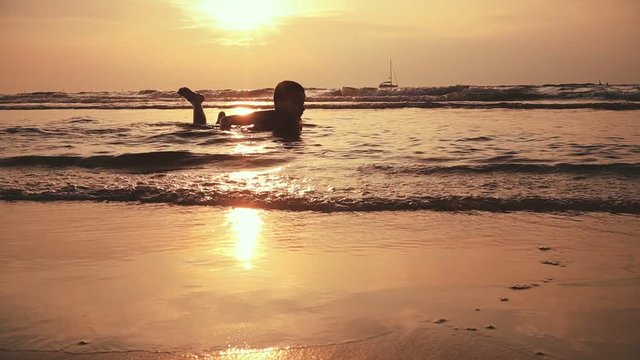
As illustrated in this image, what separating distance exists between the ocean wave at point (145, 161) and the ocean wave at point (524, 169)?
1994 mm

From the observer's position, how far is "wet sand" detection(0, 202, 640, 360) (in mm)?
2861

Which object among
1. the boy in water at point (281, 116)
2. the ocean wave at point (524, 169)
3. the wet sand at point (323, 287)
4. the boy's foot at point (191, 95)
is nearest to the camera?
the wet sand at point (323, 287)

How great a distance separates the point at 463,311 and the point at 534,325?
0.37m

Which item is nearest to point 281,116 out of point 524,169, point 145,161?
point 145,161

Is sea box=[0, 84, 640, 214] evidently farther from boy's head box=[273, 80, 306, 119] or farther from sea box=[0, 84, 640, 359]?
boy's head box=[273, 80, 306, 119]

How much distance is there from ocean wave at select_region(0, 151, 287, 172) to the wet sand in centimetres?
347

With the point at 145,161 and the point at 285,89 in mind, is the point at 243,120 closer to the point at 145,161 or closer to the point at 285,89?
the point at 285,89

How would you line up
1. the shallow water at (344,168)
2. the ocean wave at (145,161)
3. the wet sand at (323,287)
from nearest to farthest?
the wet sand at (323,287)
the shallow water at (344,168)
the ocean wave at (145,161)

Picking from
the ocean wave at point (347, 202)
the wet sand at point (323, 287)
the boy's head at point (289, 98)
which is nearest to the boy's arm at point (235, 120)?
the boy's head at point (289, 98)

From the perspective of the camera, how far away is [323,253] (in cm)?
447

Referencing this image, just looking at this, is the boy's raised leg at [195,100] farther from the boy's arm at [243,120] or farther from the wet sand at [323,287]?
the wet sand at [323,287]

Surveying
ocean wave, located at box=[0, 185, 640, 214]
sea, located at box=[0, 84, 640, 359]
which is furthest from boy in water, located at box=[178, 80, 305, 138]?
ocean wave, located at box=[0, 185, 640, 214]

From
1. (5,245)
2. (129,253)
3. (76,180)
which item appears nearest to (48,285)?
(129,253)

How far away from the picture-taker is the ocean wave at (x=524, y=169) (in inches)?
309
